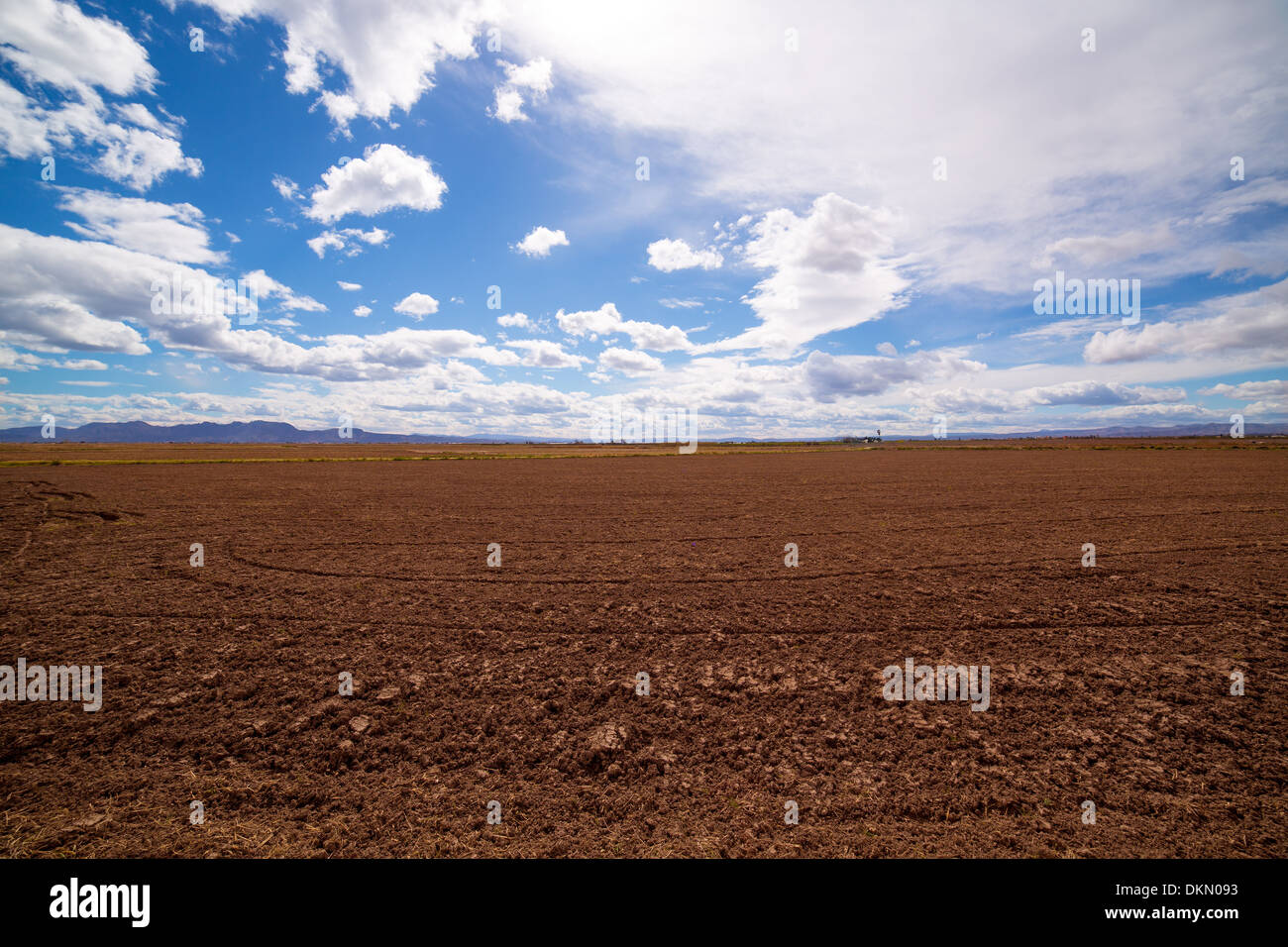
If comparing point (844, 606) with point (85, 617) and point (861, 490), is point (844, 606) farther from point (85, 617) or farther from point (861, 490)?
point (861, 490)

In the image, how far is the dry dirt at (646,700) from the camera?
439 cm

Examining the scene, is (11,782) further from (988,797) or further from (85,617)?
(988,797)

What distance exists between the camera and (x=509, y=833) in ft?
14.2

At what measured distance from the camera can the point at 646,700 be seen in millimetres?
6586

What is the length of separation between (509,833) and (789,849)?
2.37 metres

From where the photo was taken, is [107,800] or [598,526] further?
[598,526]

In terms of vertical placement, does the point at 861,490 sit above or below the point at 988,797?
above

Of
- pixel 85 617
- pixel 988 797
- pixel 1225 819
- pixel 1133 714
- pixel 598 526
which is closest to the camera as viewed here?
pixel 1225 819

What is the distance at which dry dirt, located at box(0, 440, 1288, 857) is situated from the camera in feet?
14.4
